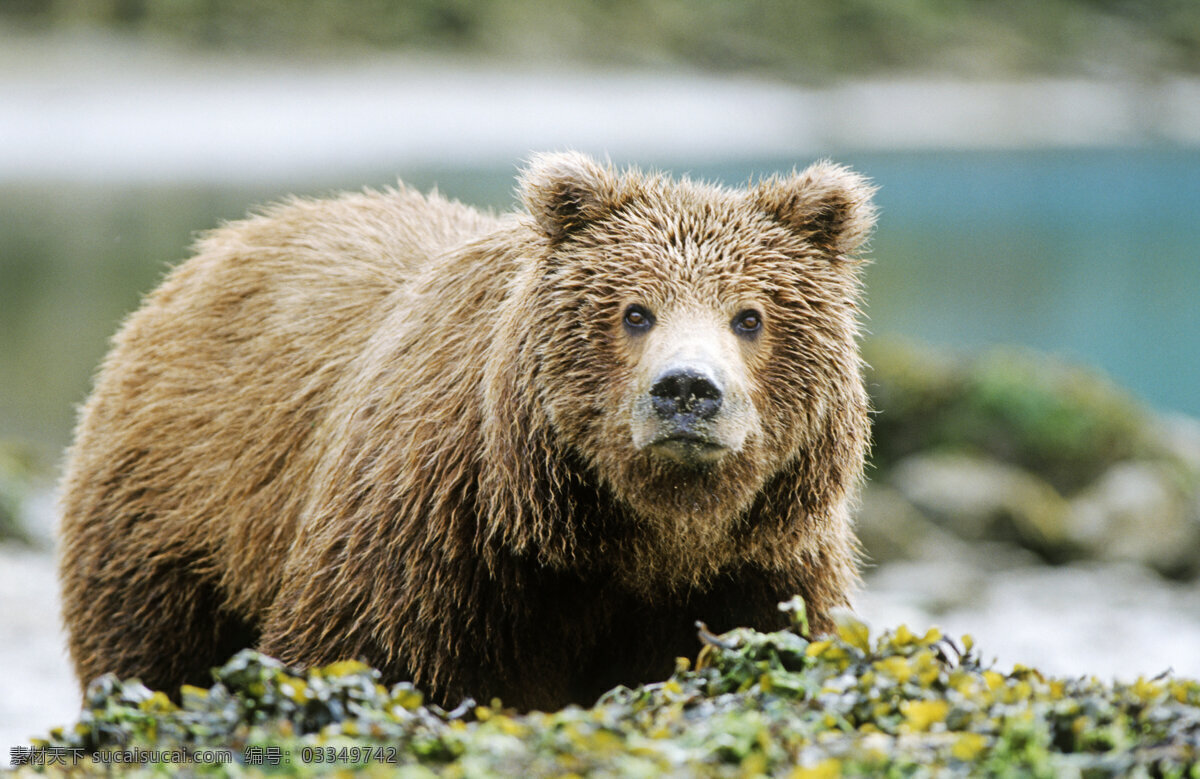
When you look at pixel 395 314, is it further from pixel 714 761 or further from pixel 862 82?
pixel 862 82

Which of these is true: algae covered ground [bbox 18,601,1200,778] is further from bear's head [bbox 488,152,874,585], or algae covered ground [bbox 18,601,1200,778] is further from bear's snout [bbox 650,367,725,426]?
bear's head [bbox 488,152,874,585]

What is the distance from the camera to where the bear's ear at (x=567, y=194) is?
474cm

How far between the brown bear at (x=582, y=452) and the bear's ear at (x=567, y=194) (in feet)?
0.03

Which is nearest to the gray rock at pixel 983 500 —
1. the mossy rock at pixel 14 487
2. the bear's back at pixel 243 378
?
the bear's back at pixel 243 378

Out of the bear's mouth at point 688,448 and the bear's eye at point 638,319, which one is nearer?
the bear's mouth at point 688,448

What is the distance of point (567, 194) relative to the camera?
4758mm

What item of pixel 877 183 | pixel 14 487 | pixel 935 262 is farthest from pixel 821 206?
pixel 935 262

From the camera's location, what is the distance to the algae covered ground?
3.04 m

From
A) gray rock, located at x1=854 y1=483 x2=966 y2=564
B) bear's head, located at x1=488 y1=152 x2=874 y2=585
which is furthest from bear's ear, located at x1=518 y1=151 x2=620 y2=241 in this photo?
gray rock, located at x1=854 y1=483 x2=966 y2=564

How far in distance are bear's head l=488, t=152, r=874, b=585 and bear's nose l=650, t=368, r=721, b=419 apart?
0.18 feet

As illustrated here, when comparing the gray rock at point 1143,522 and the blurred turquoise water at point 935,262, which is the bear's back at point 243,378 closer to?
the gray rock at point 1143,522

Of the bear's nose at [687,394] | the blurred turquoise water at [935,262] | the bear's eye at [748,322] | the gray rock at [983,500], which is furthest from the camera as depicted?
the blurred turquoise water at [935,262]

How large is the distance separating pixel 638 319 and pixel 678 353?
32 centimetres

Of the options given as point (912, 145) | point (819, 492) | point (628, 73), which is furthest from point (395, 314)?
point (628, 73)
